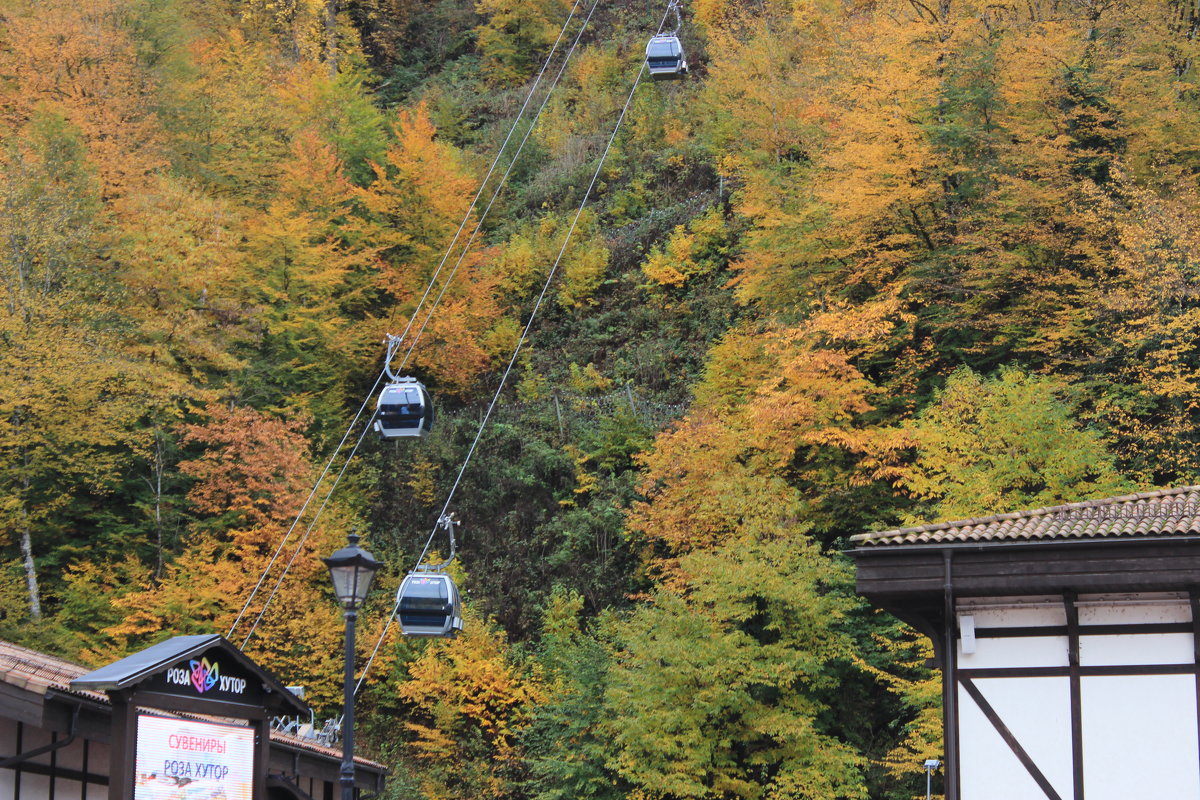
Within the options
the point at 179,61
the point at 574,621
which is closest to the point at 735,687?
the point at 574,621

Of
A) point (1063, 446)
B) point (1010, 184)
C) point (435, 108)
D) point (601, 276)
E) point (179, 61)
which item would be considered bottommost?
point (1063, 446)

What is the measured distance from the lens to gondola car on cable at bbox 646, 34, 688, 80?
130 feet

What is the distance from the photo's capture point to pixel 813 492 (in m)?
36.7

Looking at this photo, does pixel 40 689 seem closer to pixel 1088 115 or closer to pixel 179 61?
pixel 1088 115

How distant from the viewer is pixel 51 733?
16.4 metres

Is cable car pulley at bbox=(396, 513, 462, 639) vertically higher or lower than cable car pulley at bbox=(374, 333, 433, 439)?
lower

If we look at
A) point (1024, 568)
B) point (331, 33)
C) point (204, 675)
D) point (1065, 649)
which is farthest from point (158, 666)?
point (331, 33)

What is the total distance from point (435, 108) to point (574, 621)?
39.0 m

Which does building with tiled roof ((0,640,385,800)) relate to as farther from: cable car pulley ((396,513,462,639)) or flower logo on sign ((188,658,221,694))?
cable car pulley ((396,513,462,639))

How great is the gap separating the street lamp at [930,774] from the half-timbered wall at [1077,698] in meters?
10.2

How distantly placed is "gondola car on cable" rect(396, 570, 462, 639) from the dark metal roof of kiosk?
12120 millimetres

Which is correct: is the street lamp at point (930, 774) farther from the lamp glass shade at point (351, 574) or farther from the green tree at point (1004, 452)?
the lamp glass shade at point (351, 574)

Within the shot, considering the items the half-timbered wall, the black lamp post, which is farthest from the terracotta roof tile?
the black lamp post

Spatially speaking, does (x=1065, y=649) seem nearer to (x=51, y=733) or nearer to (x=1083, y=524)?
(x=1083, y=524)
